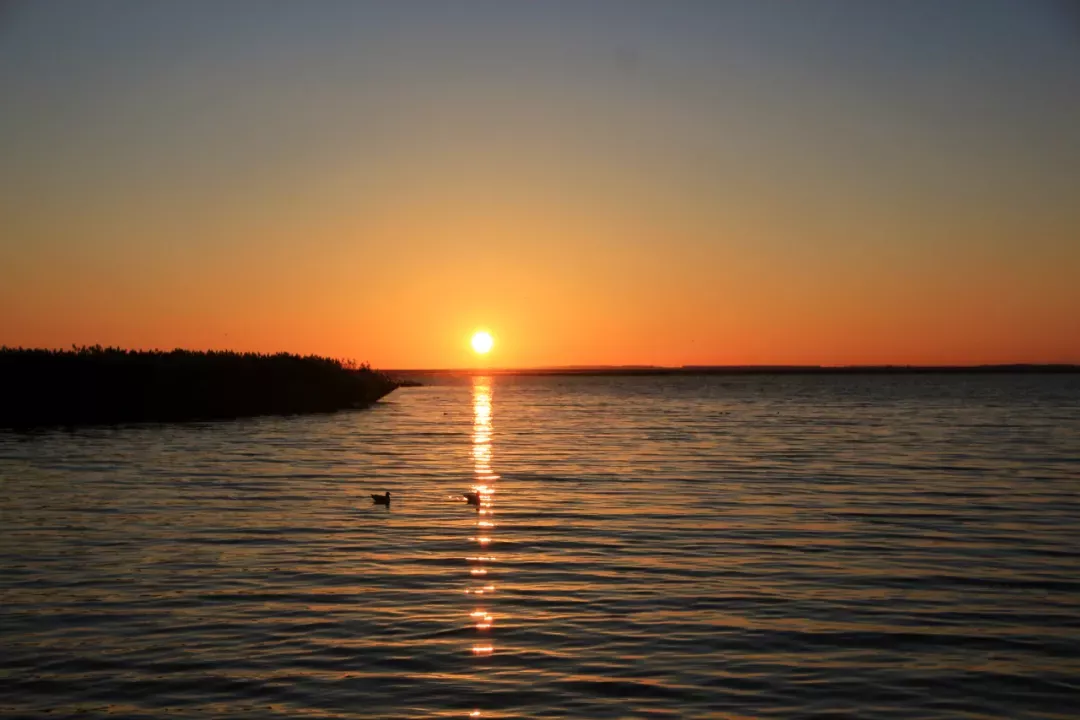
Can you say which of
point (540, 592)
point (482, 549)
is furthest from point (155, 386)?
point (540, 592)

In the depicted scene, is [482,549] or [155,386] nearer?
[482,549]

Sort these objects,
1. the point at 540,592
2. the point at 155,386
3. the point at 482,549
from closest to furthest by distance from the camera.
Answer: the point at 540,592 → the point at 482,549 → the point at 155,386

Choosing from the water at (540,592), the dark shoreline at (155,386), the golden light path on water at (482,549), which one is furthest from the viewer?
the dark shoreline at (155,386)

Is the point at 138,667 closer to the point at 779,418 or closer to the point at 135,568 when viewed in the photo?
the point at 135,568

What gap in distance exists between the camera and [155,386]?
70750 millimetres

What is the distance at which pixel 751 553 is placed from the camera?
862 inches

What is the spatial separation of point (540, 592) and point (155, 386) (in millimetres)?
58514

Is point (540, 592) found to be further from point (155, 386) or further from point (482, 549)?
point (155, 386)

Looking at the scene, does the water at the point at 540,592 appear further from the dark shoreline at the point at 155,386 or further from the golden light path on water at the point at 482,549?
the dark shoreline at the point at 155,386

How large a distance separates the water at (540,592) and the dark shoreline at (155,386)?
2598 cm

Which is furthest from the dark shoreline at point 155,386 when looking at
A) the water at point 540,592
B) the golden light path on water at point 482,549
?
the golden light path on water at point 482,549

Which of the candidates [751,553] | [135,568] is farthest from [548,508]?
[135,568]

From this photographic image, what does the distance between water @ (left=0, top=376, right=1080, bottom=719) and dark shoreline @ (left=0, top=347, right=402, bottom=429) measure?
2598 centimetres

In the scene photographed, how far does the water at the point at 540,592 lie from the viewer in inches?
500
